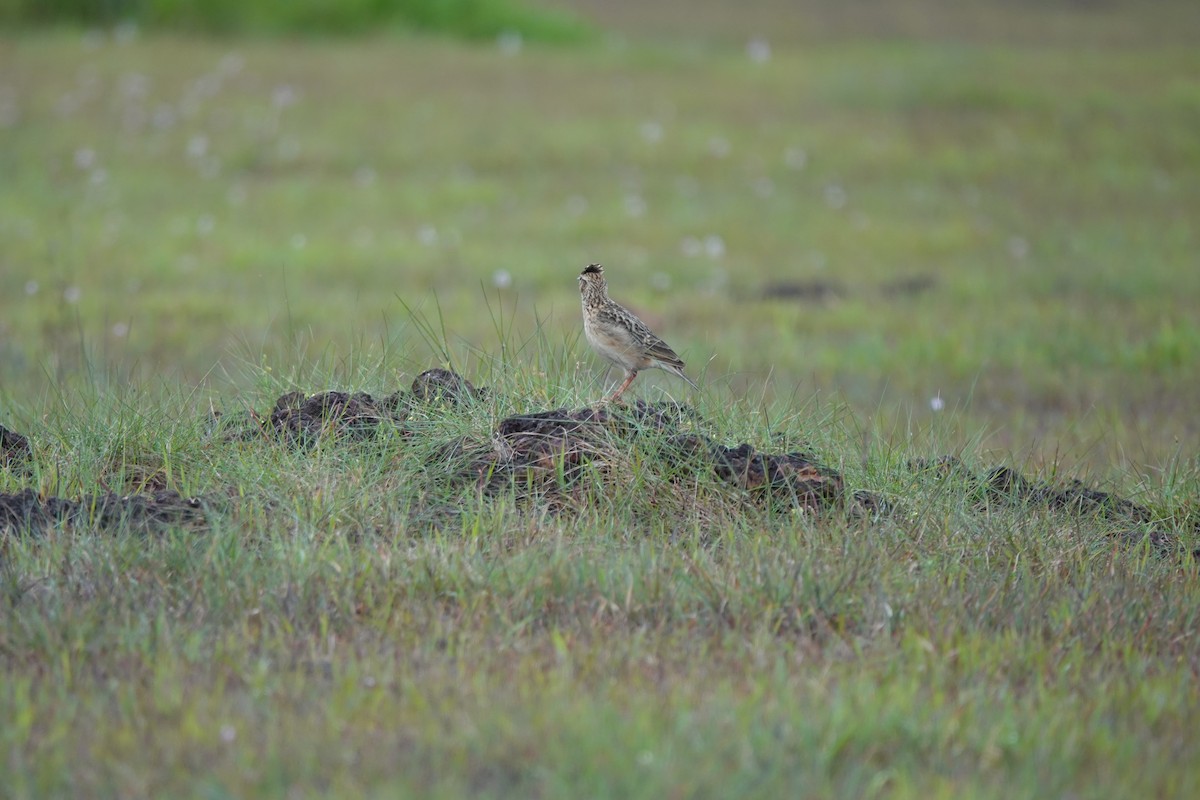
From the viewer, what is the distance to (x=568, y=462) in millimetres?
5266

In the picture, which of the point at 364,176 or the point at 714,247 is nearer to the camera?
the point at 714,247

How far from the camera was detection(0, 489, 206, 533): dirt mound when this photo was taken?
4754 mm

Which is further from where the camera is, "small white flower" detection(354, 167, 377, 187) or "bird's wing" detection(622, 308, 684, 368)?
"small white flower" detection(354, 167, 377, 187)

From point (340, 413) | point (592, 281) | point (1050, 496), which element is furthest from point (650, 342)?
point (1050, 496)

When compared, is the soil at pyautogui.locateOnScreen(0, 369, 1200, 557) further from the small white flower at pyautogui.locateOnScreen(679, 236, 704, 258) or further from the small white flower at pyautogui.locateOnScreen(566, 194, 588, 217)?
the small white flower at pyautogui.locateOnScreen(566, 194, 588, 217)

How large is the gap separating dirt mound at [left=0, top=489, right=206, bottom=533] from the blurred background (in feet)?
3.86

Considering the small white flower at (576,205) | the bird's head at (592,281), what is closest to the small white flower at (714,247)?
the small white flower at (576,205)

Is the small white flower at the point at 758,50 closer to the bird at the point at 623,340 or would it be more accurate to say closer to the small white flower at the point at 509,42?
the small white flower at the point at 509,42

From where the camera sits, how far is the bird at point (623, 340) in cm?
595

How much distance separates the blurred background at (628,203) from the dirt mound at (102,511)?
118 centimetres

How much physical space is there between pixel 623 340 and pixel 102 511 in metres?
2.20

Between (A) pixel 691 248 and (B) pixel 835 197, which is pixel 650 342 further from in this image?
(B) pixel 835 197

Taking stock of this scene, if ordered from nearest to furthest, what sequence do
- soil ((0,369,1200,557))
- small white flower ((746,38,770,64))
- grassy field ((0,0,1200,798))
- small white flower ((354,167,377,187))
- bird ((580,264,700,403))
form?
1. grassy field ((0,0,1200,798))
2. soil ((0,369,1200,557))
3. bird ((580,264,700,403))
4. small white flower ((354,167,377,187))
5. small white flower ((746,38,770,64))

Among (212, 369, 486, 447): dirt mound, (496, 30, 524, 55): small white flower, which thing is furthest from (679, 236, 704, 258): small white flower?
(496, 30, 524, 55): small white flower
